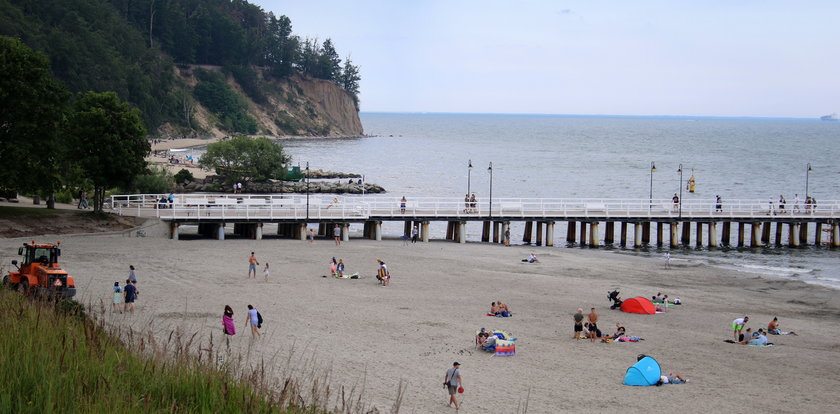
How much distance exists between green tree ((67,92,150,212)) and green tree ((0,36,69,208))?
3148 millimetres

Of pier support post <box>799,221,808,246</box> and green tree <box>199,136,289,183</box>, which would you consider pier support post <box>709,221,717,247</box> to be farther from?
green tree <box>199,136,289,183</box>

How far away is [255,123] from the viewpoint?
7028 inches

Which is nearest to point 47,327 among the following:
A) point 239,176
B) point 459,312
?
point 459,312

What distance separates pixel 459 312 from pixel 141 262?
45.5 ft

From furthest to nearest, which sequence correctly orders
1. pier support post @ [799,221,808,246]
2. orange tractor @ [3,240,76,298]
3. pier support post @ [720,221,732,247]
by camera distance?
pier support post @ [799,221,808,246] → pier support post @ [720,221,732,247] → orange tractor @ [3,240,76,298]

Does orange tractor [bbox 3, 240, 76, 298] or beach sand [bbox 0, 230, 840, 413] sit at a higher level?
orange tractor [bbox 3, 240, 76, 298]

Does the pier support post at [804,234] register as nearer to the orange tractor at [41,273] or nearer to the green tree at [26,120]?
the green tree at [26,120]

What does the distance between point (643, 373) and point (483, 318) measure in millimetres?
7895

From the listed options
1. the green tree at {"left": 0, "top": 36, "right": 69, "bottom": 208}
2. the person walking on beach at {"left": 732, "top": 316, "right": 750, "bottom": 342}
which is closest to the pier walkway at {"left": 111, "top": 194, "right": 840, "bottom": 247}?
the green tree at {"left": 0, "top": 36, "right": 69, "bottom": 208}

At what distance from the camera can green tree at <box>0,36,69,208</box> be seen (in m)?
38.1

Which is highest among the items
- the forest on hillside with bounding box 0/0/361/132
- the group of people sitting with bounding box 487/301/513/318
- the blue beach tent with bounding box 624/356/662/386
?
the forest on hillside with bounding box 0/0/361/132

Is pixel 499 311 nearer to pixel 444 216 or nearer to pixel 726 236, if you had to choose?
pixel 444 216

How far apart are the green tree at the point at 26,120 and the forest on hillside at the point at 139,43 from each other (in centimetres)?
4368

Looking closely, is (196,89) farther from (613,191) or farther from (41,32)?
(613,191)
